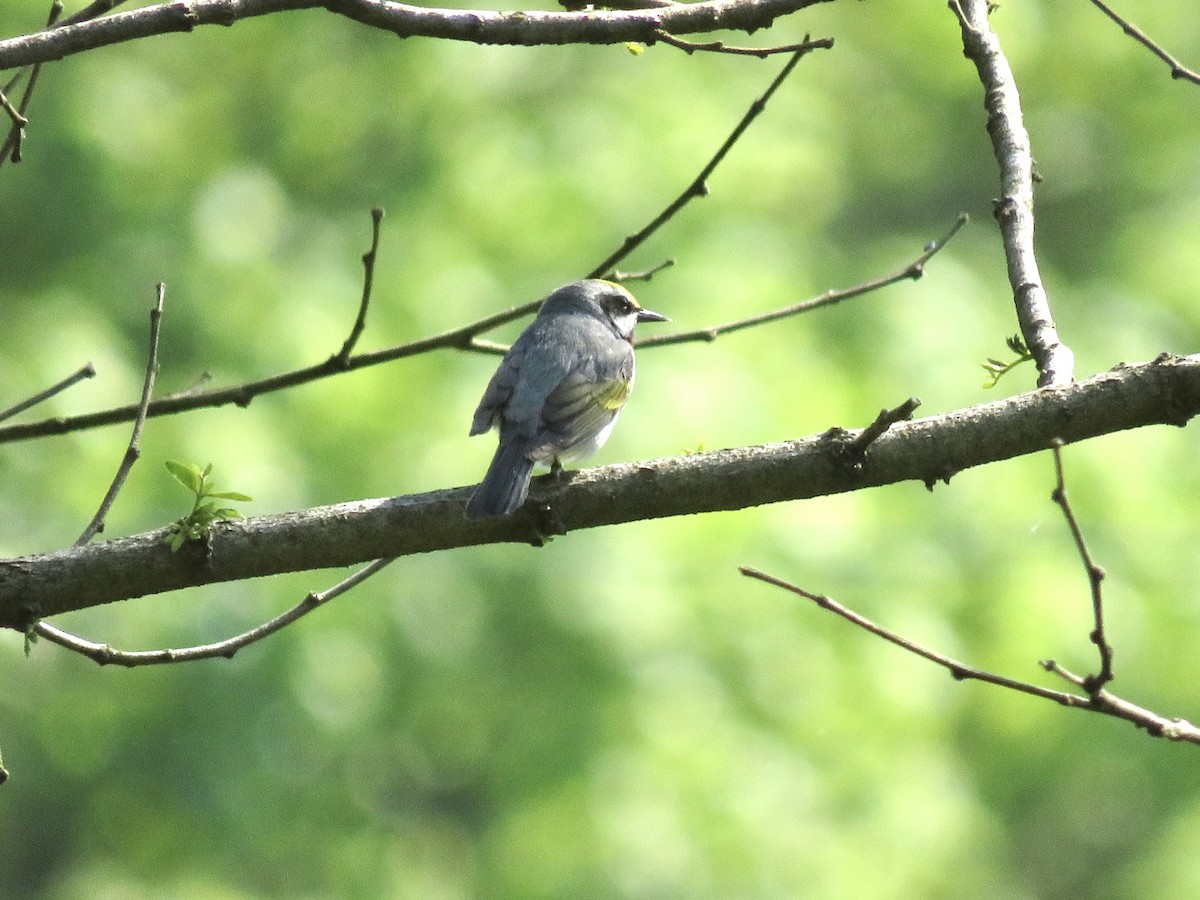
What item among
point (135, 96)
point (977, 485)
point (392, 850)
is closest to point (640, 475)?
point (392, 850)

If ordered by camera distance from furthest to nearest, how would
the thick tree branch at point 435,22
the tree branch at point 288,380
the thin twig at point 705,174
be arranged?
1. the tree branch at point 288,380
2. the thin twig at point 705,174
3. the thick tree branch at point 435,22

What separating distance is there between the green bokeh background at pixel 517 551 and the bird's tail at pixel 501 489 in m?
2.75

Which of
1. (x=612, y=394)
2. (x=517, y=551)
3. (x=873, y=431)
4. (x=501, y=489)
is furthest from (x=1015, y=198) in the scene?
(x=517, y=551)

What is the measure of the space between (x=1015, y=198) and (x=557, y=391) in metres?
A: 1.79

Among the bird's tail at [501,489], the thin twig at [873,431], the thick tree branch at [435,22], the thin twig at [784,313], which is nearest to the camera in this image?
the thick tree branch at [435,22]

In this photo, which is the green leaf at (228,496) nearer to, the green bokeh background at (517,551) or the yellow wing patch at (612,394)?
the yellow wing patch at (612,394)

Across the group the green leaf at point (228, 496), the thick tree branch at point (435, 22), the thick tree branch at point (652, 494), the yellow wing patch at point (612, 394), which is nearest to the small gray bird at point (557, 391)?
the yellow wing patch at point (612, 394)

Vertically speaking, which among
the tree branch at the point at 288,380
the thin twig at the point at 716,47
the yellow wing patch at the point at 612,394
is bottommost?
the tree branch at the point at 288,380

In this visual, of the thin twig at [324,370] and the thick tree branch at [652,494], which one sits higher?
the thin twig at [324,370]

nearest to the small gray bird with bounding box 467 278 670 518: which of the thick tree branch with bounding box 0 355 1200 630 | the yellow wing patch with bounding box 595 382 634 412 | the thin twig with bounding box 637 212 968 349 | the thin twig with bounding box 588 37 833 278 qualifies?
the yellow wing patch with bounding box 595 382 634 412

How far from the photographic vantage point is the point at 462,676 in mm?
6875

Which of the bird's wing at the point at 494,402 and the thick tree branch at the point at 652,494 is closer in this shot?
the thick tree branch at the point at 652,494

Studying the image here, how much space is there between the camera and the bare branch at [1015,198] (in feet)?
10.4

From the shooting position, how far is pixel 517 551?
6.85 meters
